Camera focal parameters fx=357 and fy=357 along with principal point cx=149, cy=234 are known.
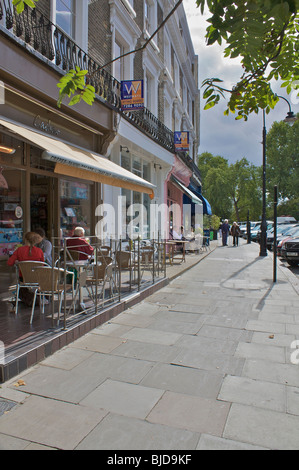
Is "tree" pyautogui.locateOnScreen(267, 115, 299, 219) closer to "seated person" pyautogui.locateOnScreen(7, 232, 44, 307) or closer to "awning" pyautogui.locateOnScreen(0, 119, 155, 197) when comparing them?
"awning" pyautogui.locateOnScreen(0, 119, 155, 197)

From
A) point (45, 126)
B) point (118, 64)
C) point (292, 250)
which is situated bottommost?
point (292, 250)

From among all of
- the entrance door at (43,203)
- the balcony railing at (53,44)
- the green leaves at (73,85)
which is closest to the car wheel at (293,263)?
the balcony railing at (53,44)

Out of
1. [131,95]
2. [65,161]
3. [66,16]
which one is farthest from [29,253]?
[131,95]

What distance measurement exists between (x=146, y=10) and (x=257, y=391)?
50.5ft

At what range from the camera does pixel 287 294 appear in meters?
8.21

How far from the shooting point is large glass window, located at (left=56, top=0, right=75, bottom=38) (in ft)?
26.9

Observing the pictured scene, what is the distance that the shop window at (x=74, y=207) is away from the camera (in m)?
8.80

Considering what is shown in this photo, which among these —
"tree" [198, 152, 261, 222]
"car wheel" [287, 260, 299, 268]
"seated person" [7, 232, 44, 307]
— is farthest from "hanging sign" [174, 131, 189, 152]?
"tree" [198, 152, 261, 222]

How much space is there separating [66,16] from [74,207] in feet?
15.0

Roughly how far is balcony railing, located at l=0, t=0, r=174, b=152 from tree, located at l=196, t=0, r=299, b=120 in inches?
68.5

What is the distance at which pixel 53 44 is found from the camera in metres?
7.40

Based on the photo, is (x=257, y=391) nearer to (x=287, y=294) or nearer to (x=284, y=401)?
(x=284, y=401)

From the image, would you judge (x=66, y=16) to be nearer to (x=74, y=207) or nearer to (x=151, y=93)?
(x=74, y=207)
